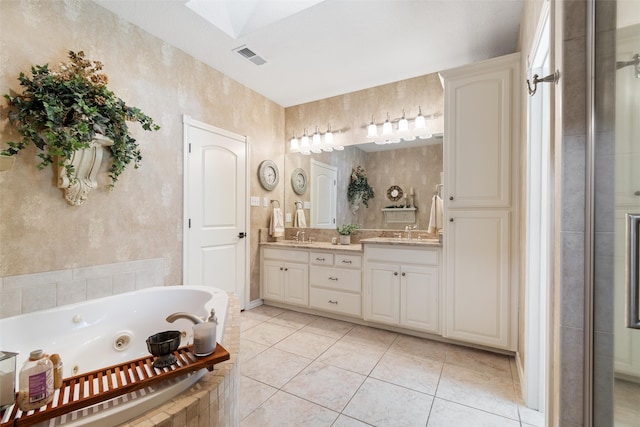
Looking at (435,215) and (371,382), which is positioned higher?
(435,215)

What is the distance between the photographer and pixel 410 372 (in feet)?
6.69

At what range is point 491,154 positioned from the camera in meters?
2.21

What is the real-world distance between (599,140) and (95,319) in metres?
2.68

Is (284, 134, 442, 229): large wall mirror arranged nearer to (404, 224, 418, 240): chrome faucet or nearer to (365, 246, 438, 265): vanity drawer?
(404, 224, 418, 240): chrome faucet

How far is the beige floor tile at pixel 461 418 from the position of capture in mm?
1536

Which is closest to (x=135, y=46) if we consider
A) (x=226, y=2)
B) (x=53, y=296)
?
(x=226, y=2)

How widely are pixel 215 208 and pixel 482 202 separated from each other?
2.54 meters

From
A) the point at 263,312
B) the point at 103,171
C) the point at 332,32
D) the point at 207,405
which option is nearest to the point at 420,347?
the point at 263,312

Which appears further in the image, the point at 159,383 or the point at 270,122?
the point at 270,122

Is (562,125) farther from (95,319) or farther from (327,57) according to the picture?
(95,319)

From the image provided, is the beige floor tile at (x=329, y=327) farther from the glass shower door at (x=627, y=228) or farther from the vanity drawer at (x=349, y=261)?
the glass shower door at (x=627, y=228)

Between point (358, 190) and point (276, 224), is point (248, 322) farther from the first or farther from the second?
point (358, 190)

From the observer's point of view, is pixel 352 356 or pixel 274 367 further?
pixel 352 356

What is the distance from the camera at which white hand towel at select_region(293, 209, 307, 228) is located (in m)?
3.86
